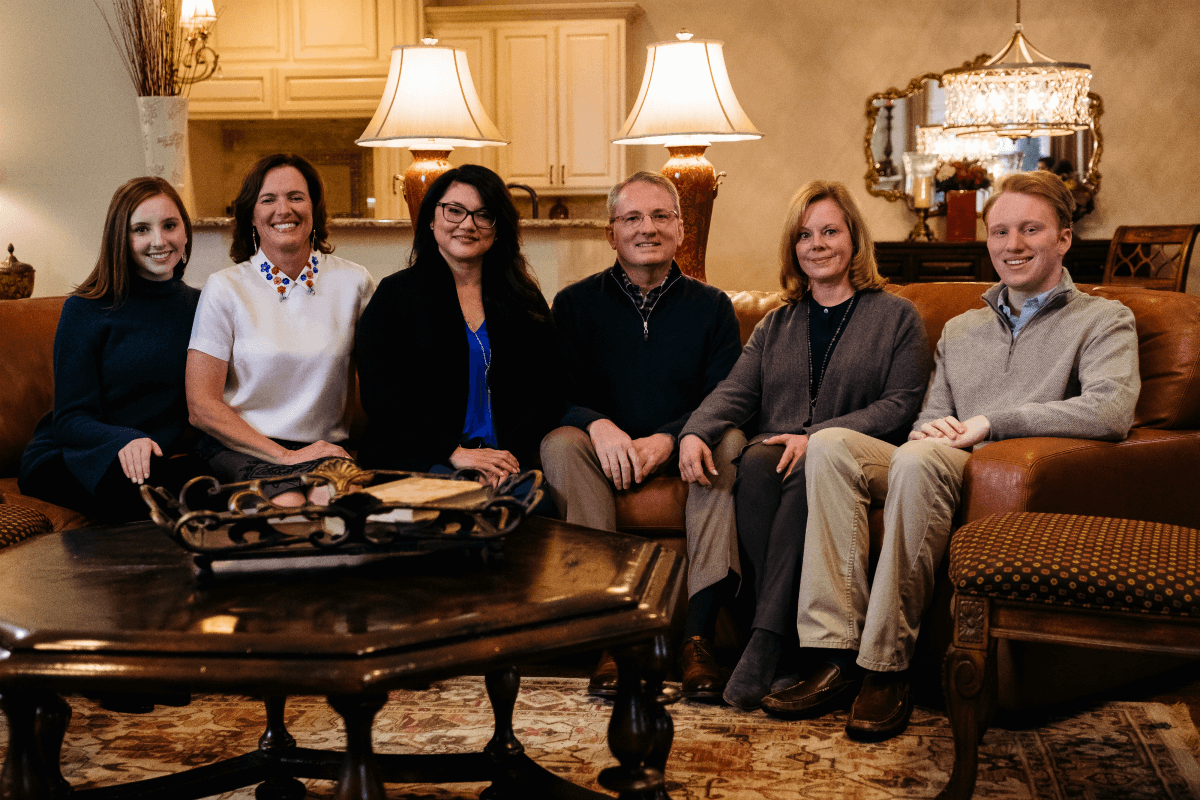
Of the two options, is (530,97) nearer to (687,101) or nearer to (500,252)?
(687,101)

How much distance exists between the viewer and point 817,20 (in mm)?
6672

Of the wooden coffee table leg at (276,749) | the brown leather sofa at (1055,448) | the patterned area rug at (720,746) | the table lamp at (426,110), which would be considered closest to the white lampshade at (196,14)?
the table lamp at (426,110)

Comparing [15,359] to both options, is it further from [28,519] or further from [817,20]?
[817,20]

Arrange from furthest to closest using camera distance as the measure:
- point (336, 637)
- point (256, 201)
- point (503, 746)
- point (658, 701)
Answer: point (256, 201), point (503, 746), point (658, 701), point (336, 637)

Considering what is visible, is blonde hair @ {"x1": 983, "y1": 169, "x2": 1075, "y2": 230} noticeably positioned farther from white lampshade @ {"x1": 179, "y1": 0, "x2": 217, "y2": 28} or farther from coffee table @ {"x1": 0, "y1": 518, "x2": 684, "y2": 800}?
white lampshade @ {"x1": 179, "y1": 0, "x2": 217, "y2": 28}

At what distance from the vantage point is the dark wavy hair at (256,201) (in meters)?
2.63

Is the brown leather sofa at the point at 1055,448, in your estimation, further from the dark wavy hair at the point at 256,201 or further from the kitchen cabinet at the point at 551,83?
the kitchen cabinet at the point at 551,83

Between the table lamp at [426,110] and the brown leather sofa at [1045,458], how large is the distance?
115 centimetres

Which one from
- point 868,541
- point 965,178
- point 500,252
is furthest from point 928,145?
point 868,541

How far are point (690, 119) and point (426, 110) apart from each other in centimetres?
86

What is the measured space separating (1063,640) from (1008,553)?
16 centimetres

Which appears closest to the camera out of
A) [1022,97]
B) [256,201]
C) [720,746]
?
[720,746]

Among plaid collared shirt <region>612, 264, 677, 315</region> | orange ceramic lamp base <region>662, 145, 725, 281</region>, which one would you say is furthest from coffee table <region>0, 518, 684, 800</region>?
orange ceramic lamp base <region>662, 145, 725, 281</region>

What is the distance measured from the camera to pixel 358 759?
1.25m
